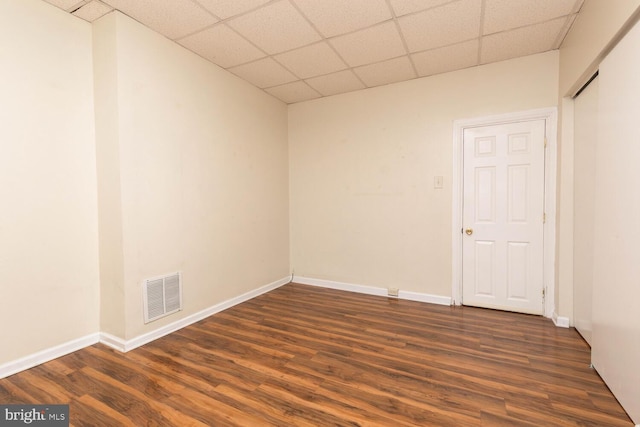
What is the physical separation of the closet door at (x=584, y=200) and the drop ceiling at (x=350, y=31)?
0.80 meters

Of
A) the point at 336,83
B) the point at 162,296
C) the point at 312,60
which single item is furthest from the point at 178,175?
the point at 336,83

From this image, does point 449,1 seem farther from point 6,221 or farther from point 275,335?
point 6,221

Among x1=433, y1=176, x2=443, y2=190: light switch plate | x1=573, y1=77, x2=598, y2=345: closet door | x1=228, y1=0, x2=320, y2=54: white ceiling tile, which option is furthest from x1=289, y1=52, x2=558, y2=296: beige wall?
x1=228, y1=0, x2=320, y2=54: white ceiling tile

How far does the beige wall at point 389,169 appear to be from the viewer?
3.49 meters

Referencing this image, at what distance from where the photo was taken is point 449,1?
240 centimetres

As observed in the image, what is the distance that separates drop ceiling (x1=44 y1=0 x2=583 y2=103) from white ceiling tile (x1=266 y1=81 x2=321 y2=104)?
0.37m

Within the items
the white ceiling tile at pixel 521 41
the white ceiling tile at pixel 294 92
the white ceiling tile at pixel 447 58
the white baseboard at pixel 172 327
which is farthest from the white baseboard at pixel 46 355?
the white ceiling tile at pixel 521 41

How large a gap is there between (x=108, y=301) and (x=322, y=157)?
3171 mm

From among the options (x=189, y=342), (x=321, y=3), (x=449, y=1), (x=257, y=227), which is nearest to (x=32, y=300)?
(x=189, y=342)

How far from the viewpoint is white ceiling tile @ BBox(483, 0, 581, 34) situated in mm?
2412

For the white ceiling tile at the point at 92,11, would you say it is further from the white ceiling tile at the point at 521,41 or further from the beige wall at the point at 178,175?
the white ceiling tile at the point at 521,41

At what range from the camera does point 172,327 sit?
2965 mm

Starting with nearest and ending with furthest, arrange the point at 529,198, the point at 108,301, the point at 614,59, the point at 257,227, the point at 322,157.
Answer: the point at 614,59
the point at 108,301
the point at 529,198
the point at 257,227
the point at 322,157

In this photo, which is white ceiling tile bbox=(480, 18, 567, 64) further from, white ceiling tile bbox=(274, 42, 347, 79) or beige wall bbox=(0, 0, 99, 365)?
beige wall bbox=(0, 0, 99, 365)
